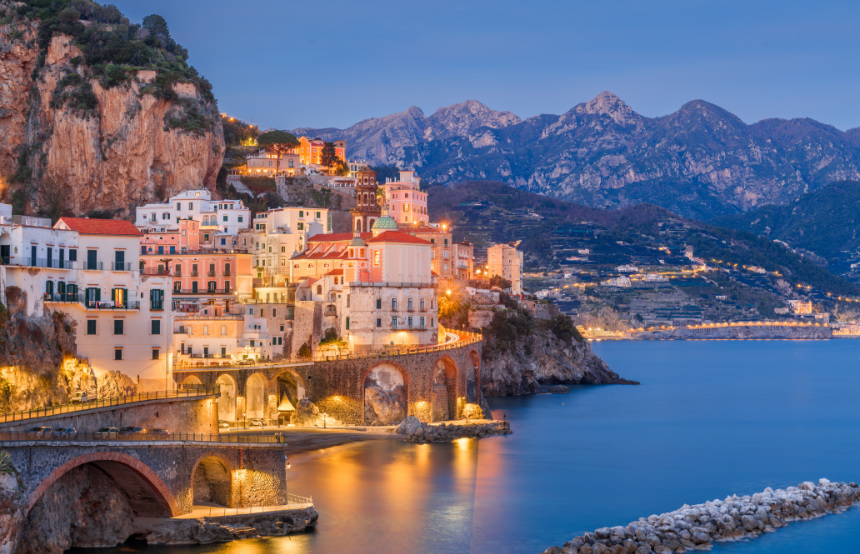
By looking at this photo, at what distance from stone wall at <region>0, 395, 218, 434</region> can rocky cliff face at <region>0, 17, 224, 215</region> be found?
48004 mm

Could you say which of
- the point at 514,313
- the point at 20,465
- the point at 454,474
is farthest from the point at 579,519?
the point at 514,313

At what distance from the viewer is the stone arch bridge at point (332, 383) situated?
212 ft

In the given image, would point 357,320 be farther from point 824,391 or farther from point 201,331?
point 824,391

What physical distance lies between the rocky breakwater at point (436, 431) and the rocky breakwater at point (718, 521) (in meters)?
22.0

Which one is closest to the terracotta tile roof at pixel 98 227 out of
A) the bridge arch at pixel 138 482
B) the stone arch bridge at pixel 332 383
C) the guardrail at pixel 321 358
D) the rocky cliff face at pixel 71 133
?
the guardrail at pixel 321 358

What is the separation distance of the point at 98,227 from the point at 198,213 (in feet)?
129

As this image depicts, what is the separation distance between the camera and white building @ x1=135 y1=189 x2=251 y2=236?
89125 millimetres

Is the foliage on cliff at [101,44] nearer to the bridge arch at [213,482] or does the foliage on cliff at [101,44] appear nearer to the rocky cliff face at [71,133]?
the rocky cliff face at [71,133]

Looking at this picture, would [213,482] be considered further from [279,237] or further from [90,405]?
[279,237]

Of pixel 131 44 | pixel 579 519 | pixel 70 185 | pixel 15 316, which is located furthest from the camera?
pixel 131 44

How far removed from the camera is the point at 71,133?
90125 millimetres

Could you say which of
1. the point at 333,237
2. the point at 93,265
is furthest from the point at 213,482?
the point at 333,237

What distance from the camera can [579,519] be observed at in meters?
49.6

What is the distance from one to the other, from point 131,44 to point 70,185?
16.1 metres
